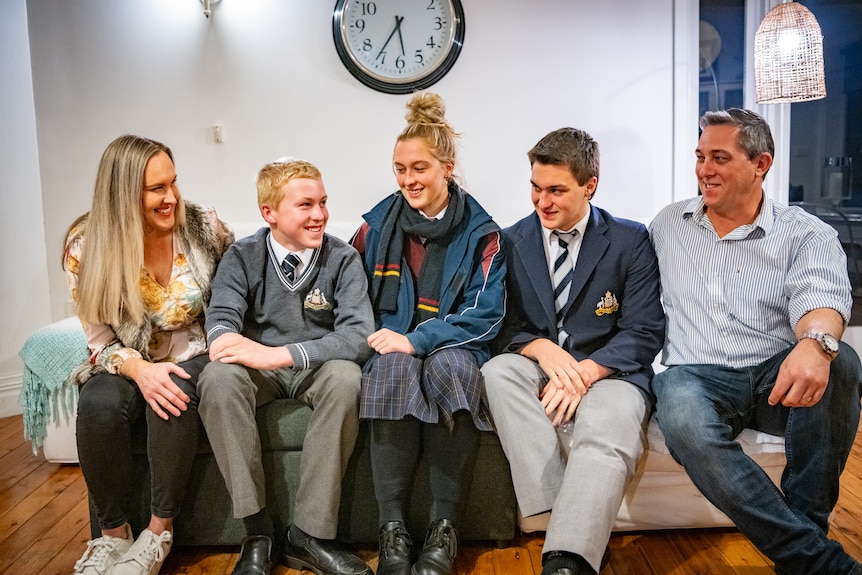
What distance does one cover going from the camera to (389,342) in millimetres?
1906

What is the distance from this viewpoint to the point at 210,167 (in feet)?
10.8

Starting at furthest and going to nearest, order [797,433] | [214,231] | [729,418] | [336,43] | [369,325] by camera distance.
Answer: [336,43], [214,231], [369,325], [729,418], [797,433]

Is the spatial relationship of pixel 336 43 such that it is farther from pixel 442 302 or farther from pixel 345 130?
pixel 442 302

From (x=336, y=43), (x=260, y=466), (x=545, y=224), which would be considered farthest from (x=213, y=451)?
(x=336, y=43)

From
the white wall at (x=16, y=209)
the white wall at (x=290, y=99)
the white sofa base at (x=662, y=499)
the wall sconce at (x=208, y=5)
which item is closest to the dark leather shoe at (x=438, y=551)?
the white sofa base at (x=662, y=499)

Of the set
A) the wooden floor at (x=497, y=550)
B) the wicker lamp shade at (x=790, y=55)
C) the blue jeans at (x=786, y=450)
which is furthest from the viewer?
the wicker lamp shade at (x=790, y=55)

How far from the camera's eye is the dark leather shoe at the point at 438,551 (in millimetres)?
1696

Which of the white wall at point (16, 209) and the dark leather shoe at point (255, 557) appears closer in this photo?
the dark leather shoe at point (255, 557)

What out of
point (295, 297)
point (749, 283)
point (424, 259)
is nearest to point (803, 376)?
point (749, 283)

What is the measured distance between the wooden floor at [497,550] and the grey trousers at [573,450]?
0.70ft

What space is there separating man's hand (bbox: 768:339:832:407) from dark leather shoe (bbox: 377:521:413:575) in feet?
3.02

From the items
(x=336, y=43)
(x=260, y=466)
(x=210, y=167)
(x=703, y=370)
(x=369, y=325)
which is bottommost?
(x=260, y=466)

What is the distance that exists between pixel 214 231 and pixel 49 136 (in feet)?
5.33

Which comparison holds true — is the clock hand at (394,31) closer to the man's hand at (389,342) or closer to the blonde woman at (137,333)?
the blonde woman at (137,333)
